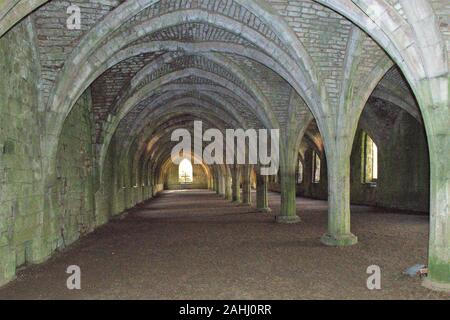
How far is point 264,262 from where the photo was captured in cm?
621

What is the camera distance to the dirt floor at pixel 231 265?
460 centimetres

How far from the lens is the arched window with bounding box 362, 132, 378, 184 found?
18000 mm

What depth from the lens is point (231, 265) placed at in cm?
604

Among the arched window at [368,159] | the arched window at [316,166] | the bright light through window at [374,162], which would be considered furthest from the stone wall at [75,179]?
the arched window at [316,166]

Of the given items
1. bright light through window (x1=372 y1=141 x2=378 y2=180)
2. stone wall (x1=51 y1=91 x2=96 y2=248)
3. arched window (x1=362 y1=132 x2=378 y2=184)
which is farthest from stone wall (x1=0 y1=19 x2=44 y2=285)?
bright light through window (x1=372 y1=141 x2=378 y2=180)

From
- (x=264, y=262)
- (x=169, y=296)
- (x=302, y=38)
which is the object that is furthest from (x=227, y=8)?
(x=169, y=296)

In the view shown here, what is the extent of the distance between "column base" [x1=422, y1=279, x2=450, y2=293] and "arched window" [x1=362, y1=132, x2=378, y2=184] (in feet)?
45.8

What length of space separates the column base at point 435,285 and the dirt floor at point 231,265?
99 millimetres

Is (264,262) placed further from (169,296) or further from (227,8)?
(227,8)

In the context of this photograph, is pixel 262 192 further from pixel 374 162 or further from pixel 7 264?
pixel 7 264

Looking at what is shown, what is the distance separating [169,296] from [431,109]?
151 inches

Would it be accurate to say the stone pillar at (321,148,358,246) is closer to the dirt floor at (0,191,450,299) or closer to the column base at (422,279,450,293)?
the dirt floor at (0,191,450,299)

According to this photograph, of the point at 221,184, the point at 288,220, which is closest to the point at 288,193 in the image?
the point at 288,220

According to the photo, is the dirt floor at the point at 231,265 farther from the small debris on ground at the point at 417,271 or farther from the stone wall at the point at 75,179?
the stone wall at the point at 75,179
